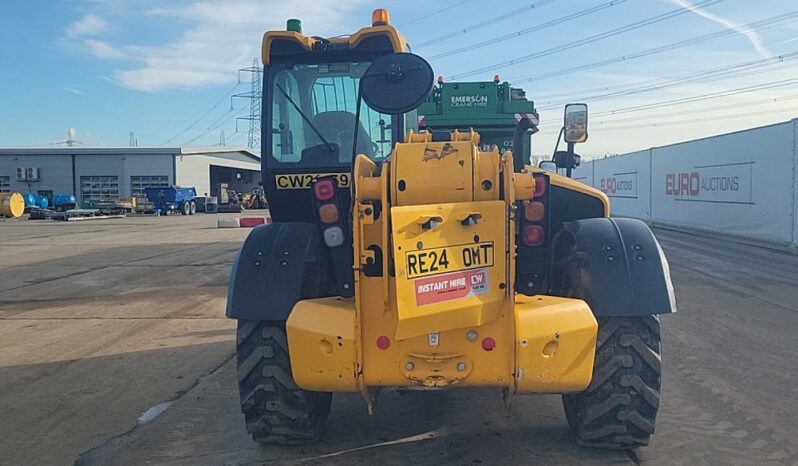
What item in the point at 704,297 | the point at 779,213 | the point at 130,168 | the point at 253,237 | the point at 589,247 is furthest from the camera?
the point at 130,168

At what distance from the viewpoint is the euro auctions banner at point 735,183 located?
15578mm

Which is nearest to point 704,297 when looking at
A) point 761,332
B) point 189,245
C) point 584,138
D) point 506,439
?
point 761,332

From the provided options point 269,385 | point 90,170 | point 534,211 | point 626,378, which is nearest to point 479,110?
point 534,211

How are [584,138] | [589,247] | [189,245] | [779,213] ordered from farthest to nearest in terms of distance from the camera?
[189,245]
[779,213]
[584,138]
[589,247]

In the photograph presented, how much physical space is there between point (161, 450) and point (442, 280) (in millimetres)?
2372

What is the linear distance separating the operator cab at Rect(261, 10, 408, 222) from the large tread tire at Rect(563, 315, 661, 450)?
2248mm

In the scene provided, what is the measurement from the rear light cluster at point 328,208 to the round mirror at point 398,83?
0.53 metres

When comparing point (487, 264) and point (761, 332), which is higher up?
point (487, 264)

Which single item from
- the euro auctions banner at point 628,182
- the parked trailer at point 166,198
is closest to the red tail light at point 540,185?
the euro auctions banner at point 628,182

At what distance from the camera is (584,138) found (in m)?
5.36

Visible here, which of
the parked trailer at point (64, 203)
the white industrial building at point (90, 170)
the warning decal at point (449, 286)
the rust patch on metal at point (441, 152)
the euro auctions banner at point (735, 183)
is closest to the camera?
the warning decal at point (449, 286)

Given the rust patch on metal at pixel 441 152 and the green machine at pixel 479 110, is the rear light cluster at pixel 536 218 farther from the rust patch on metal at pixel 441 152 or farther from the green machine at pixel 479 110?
the green machine at pixel 479 110

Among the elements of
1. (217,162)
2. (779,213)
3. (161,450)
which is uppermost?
(217,162)

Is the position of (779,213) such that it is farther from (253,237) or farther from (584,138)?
(253,237)
